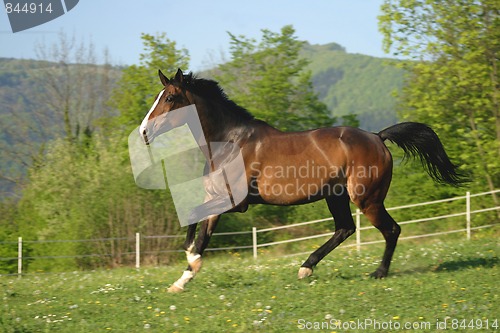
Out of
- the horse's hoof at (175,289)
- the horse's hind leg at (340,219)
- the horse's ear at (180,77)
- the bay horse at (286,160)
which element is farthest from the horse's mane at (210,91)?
the horse's hoof at (175,289)

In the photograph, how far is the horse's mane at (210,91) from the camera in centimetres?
889

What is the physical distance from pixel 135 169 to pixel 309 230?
9142mm

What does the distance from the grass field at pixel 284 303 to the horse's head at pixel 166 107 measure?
214 cm

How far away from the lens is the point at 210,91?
8977 mm

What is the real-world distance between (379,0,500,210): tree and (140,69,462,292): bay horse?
1260cm

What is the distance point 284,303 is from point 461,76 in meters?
15.6

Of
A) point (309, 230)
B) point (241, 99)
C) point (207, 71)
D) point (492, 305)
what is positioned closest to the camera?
point (492, 305)

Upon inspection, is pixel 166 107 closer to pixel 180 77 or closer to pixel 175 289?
pixel 180 77

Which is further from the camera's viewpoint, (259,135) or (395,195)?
(395,195)

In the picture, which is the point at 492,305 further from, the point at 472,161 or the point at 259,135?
the point at 472,161

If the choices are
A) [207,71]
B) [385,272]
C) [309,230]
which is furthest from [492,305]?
[207,71]

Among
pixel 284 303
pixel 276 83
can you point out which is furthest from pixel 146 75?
pixel 284 303

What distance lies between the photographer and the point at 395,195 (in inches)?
1019

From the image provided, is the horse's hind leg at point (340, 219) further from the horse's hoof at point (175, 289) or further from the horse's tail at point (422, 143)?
the horse's hoof at point (175, 289)
